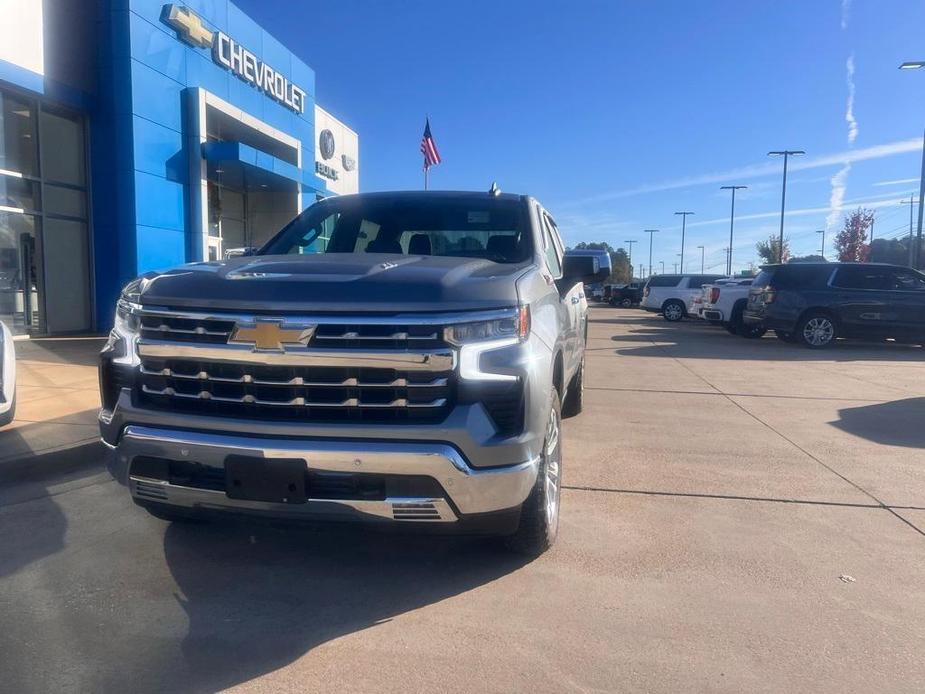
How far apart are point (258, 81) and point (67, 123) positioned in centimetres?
603

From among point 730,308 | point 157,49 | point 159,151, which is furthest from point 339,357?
point 730,308

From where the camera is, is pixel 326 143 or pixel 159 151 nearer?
pixel 159 151

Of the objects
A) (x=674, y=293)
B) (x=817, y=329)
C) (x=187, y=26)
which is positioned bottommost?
(x=817, y=329)

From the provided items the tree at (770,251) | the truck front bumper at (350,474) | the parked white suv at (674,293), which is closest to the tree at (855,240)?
the tree at (770,251)

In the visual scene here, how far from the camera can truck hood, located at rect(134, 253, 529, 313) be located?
9.43 ft

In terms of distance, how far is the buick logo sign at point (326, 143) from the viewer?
24.4m

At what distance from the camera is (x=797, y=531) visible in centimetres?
413

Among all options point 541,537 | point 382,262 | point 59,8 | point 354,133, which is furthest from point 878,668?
point 354,133

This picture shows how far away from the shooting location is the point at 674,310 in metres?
27.3

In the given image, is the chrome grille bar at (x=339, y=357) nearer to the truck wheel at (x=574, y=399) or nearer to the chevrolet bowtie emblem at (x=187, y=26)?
the truck wheel at (x=574, y=399)

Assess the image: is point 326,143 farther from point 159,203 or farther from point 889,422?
point 889,422

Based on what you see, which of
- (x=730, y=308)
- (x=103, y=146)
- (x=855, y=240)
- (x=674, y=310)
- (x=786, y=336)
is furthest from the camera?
(x=855, y=240)

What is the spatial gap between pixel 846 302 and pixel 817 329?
30.1 inches

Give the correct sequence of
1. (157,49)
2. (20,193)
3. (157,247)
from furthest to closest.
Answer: (157,247)
(157,49)
(20,193)
